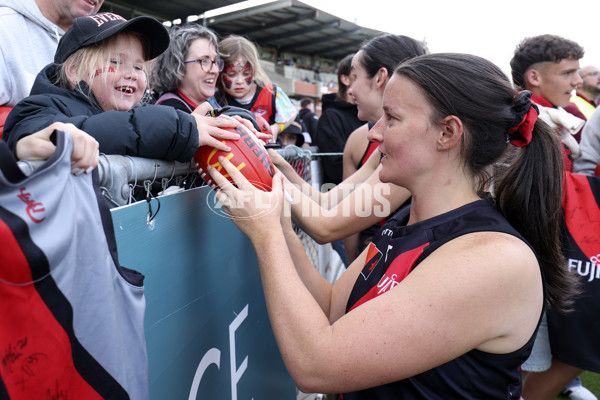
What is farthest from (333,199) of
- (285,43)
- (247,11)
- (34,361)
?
(285,43)

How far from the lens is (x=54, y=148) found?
2.97 ft

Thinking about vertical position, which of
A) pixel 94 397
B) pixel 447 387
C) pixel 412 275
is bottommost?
pixel 447 387

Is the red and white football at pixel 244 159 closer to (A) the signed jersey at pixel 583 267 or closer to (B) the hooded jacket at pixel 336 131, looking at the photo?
(A) the signed jersey at pixel 583 267

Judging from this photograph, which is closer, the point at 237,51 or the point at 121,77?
the point at 121,77

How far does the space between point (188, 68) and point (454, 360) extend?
252cm

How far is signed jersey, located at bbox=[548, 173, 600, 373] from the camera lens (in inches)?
108

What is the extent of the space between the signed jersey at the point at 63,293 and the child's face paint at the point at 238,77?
9.70 ft

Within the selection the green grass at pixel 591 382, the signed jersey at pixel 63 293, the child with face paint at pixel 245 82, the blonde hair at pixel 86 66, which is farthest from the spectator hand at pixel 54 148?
the green grass at pixel 591 382

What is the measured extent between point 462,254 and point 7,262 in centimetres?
108

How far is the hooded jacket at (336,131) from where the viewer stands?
4406 mm

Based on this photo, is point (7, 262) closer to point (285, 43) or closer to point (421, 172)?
point (421, 172)

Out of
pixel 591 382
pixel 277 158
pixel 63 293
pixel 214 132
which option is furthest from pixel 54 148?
pixel 591 382

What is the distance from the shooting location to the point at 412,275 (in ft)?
4.23

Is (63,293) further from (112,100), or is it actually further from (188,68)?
(188,68)
